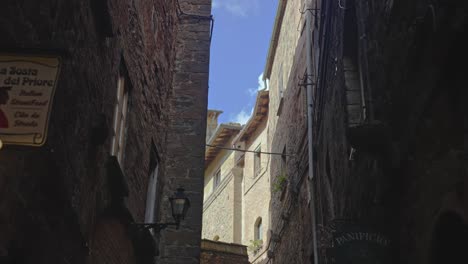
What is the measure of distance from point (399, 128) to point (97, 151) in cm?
308

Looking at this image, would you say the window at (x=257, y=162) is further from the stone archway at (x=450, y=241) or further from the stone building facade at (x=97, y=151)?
the stone archway at (x=450, y=241)

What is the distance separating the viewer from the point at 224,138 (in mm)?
32281

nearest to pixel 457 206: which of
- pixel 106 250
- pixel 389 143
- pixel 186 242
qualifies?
pixel 389 143

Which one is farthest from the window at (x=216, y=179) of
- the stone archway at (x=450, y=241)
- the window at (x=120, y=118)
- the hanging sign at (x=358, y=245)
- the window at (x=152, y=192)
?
the stone archway at (x=450, y=241)

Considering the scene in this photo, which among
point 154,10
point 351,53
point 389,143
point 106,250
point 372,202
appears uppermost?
point 154,10

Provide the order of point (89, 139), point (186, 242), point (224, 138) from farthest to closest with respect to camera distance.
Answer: point (224, 138) → point (186, 242) → point (89, 139)

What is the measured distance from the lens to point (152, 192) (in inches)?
437

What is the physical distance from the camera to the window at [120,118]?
335 inches

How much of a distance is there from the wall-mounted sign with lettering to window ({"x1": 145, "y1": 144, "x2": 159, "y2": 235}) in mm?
6585

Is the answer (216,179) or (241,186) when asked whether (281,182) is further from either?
(216,179)

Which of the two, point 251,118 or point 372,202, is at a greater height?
point 251,118

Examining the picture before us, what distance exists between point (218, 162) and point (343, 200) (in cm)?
2431

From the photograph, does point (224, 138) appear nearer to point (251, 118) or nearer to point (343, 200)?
point (251, 118)

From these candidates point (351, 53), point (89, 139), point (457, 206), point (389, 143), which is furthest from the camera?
point (351, 53)
